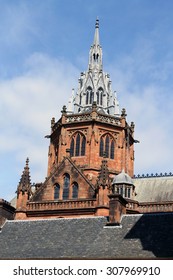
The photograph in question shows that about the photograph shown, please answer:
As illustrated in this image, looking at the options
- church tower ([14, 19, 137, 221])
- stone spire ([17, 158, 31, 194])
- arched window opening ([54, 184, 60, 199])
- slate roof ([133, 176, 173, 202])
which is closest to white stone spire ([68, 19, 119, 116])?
church tower ([14, 19, 137, 221])

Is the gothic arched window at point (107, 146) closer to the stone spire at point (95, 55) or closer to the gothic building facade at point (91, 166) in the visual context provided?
the gothic building facade at point (91, 166)

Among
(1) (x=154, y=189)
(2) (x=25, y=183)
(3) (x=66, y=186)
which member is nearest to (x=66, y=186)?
(3) (x=66, y=186)

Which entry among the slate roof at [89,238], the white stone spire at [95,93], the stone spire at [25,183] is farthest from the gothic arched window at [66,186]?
the white stone spire at [95,93]

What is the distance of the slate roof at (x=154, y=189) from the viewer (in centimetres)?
5725

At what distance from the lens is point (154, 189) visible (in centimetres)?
5916

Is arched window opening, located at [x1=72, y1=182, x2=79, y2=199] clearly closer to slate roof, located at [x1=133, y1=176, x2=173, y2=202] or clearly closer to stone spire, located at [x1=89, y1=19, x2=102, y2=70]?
slate roof, located at [x1=133, y1=176, x2=173, y2=202]

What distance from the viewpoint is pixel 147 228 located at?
32.2m

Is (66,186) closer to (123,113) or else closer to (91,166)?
(91,166)

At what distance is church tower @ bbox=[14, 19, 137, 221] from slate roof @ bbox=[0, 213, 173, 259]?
981cm

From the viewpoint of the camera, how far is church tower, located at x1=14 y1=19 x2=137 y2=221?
46781 millimetres

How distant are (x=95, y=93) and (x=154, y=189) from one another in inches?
535
